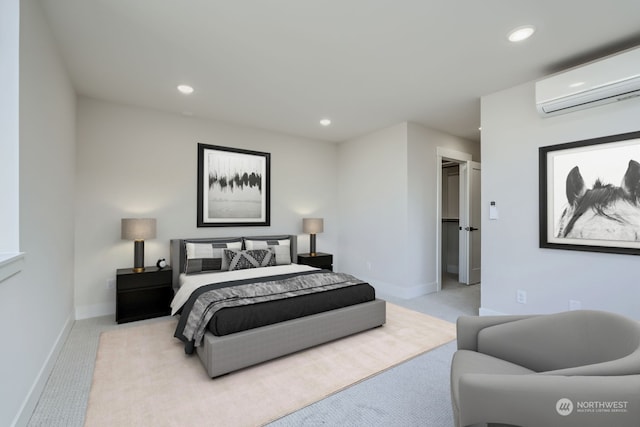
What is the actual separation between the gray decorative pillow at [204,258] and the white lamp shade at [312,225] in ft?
4.89

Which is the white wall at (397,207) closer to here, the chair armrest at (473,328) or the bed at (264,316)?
the bed at (264,316)

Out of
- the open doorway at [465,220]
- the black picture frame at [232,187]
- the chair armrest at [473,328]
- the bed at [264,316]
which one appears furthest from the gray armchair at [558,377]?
the black picture frame at [232,187]

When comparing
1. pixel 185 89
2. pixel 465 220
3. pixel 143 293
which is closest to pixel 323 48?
pixel 185 89

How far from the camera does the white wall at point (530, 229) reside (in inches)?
99.3

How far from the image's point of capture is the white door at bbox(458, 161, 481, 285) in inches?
199

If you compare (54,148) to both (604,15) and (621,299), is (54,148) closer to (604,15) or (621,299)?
(604,15)

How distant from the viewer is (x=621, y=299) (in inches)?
97.8

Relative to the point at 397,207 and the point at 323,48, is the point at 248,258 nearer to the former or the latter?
the point at 397,207

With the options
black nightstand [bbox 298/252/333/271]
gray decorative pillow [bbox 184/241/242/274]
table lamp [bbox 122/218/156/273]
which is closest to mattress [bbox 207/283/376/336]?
gray decorative pillow [bbox 184/241/242/274]

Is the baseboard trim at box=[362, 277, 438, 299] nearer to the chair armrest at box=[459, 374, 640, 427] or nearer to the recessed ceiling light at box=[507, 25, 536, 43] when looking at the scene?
the recessed ceiling light at box=[507, 25, 536, 43]

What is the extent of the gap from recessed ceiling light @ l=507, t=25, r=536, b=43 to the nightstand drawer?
13.5ft

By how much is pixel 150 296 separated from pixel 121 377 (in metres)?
1.40

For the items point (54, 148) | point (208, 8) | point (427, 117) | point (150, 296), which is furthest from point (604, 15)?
point (150, 296)

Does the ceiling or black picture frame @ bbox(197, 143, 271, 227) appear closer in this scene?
the ceiling
